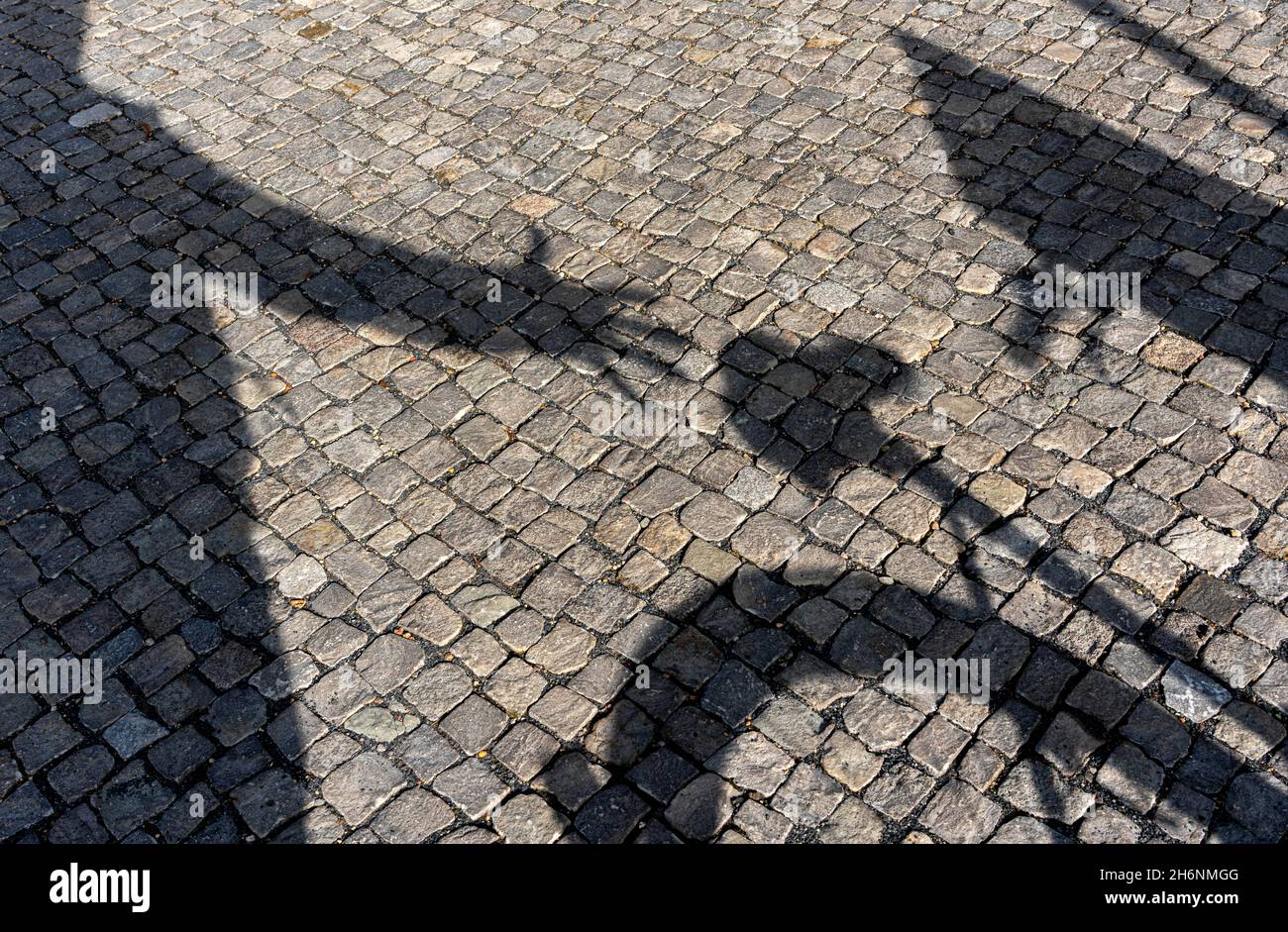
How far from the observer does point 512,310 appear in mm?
6984

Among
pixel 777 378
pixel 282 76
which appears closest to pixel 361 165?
pixel 282 76

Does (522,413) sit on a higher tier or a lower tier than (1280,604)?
lower

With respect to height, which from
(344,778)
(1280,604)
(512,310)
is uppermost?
(1280,604)

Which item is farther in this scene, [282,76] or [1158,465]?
[282,76]

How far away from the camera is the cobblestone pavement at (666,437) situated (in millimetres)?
4852

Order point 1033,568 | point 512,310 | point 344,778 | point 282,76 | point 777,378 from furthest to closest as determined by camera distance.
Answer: point 282,76, point 512,310, point 777,378, point 1033,568, point 344,778

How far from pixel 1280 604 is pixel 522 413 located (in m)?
4.02

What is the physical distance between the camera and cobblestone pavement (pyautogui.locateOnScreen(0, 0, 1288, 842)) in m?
4.85

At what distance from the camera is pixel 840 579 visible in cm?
542

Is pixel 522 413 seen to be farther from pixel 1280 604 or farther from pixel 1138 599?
pixel 1280 604

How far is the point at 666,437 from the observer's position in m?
6.18

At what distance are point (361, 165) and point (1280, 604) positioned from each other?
6.60 meters
